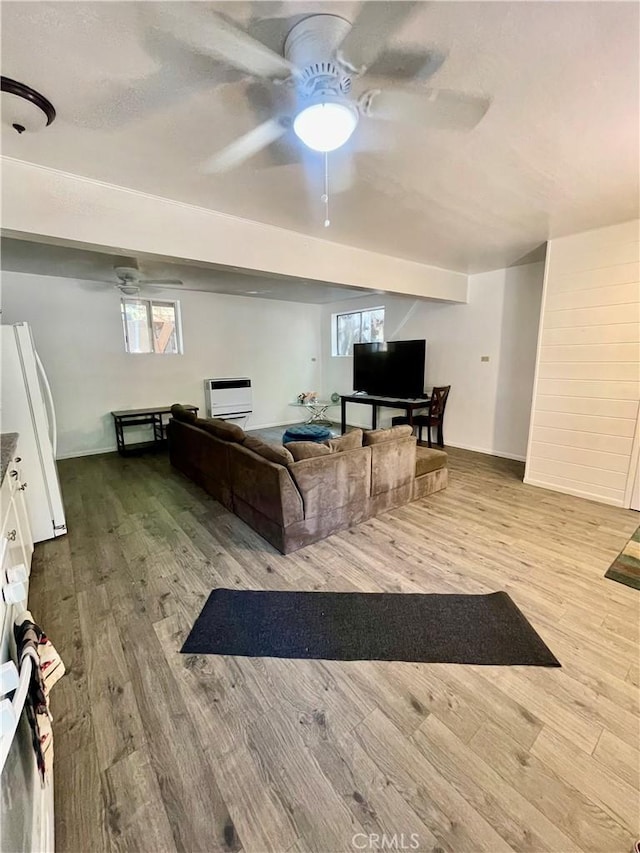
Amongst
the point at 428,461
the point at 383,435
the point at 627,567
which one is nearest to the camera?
the point at 627,567

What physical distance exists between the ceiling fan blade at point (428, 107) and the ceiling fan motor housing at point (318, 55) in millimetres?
200

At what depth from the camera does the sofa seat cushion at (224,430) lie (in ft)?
10.6

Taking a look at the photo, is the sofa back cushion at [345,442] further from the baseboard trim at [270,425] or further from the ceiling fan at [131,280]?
the baseboard trim at [270,425]

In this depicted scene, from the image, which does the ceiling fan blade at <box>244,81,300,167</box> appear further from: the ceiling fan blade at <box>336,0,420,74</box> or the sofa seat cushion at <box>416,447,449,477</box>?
the sofa seat cushion at <box>416,447,449,477</box>

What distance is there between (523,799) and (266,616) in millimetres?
1333

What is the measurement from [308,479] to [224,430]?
3.90ft

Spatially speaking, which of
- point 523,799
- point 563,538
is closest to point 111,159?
point 523,799

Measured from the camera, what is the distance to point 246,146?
1918 millimetres

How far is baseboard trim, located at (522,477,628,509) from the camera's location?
138 inches

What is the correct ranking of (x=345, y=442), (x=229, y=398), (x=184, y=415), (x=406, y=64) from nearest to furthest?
1. (x=406, y=64)
2. (x=345, y=442)
3. (x=184, y=415)
4. (x=229, y=398)

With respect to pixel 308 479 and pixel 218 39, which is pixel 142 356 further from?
pixel 218 39

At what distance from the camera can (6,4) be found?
3.66ft

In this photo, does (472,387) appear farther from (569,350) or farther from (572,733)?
(572,733)

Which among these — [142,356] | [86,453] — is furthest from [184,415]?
[86,453]
